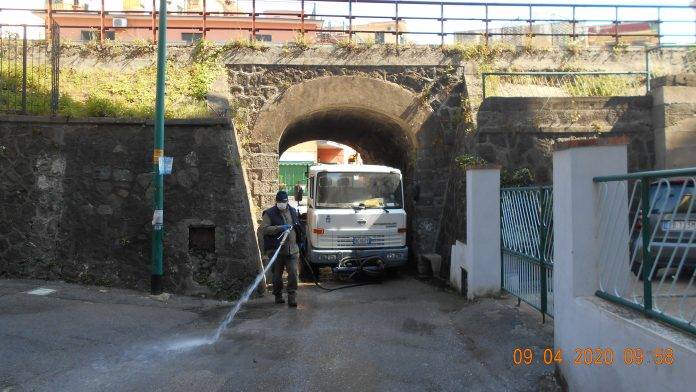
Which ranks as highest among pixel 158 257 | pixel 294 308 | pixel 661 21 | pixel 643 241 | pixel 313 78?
pixel 661 21

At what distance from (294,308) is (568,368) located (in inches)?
194

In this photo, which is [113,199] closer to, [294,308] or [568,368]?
[294,308]

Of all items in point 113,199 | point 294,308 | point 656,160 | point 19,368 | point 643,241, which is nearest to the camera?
point 643,241

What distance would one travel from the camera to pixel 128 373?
524 cm

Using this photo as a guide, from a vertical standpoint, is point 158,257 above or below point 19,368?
above

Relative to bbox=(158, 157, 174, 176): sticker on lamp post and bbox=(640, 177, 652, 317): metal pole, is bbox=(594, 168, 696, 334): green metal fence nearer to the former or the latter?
bbox=(640, 177, 652, 317): metal pole

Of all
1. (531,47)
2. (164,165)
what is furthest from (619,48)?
(164,165)

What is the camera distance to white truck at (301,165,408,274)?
1154 cm

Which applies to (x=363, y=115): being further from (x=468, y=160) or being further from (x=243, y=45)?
(x=468, y=160)

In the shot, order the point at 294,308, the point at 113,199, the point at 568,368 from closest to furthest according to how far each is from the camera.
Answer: the point at 568,368
the point at 294,308
the point at 113,199

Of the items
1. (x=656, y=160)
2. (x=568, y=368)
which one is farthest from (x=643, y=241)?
(x=656, y=160)
